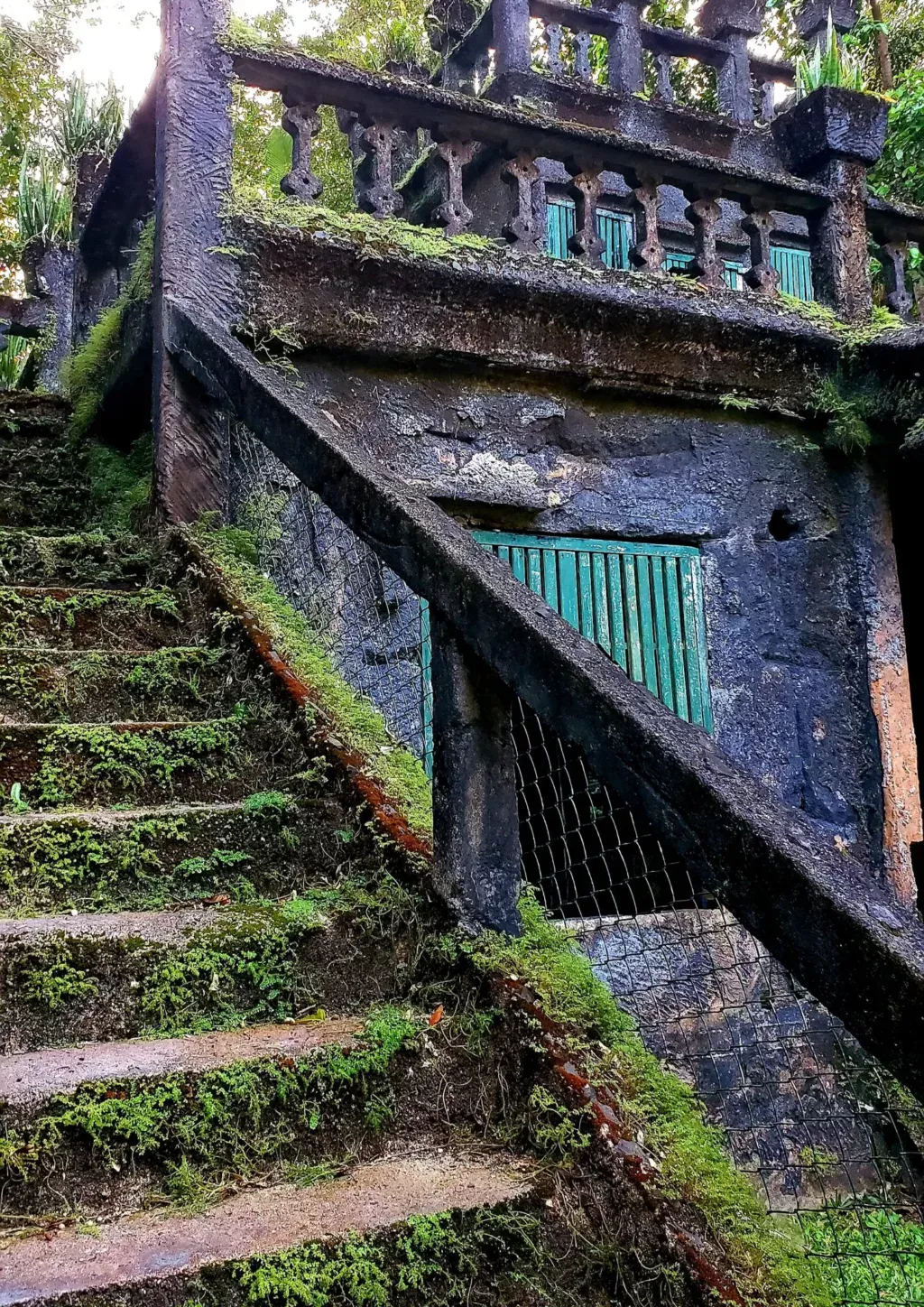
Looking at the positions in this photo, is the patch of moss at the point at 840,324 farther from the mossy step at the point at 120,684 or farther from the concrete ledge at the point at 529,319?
the mossy step at the point at 120,684

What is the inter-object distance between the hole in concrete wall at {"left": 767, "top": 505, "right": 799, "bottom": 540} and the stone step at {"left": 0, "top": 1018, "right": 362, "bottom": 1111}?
444 centimetres

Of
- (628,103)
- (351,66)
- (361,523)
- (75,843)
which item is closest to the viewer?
(75,843)

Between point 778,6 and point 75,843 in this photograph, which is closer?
point 75,843

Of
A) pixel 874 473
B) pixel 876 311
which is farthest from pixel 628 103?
pixel 874 473

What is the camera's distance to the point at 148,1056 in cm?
216

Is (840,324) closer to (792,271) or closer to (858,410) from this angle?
(858,410)

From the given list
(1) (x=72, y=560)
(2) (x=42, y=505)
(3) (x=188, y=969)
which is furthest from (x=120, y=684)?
(2) (x=42, y=505)

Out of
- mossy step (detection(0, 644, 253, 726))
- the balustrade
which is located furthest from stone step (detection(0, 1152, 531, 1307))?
the balustrade

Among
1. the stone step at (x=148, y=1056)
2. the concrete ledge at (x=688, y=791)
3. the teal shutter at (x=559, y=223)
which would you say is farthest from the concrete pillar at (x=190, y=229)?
the teal shutter at (x=559, y=223)

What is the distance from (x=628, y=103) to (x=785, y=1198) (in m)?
9.38

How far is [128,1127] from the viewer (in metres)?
1.97

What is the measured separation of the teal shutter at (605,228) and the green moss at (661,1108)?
26.7 feet

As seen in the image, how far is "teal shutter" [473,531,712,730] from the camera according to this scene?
5367mm

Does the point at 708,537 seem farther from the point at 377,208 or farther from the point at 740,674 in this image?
the point at 377,208
